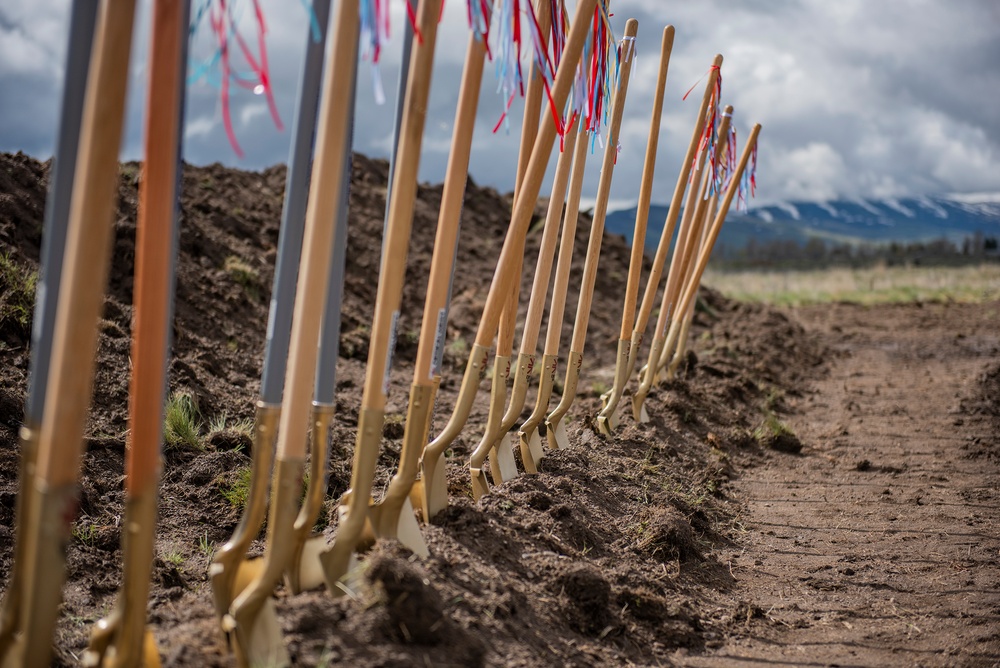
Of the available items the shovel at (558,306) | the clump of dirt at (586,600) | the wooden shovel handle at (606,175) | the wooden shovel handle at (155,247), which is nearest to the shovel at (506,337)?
the shovel at (558,306)

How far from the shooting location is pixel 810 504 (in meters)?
4.14

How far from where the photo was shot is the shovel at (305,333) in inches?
69.7

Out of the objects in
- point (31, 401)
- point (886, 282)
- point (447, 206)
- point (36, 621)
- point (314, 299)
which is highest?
point (886, 282)

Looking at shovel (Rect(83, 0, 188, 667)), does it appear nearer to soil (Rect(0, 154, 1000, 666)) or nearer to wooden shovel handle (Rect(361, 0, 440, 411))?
soil (Rect(0, 154, 1000, 666))

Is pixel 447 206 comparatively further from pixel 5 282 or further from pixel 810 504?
pixel 5 282

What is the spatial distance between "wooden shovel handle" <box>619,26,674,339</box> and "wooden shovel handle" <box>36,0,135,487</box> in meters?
3.32

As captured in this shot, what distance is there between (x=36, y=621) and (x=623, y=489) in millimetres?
2583

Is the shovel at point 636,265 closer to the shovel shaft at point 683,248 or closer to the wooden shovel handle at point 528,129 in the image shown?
the shovel shaft at point 683,248

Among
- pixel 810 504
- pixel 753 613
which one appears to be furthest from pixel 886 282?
pixel 753 613

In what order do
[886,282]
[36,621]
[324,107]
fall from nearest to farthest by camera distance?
[36,621]
[324,107]
[886,282]

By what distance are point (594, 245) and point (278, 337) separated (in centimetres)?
243

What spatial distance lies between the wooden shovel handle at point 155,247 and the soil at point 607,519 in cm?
53

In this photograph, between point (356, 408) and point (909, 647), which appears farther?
point (356, 408)

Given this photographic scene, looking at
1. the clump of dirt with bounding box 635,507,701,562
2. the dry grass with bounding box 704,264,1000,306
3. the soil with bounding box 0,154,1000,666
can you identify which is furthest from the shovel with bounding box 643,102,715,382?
the dry grass with bounding box 704,264,1000,306
